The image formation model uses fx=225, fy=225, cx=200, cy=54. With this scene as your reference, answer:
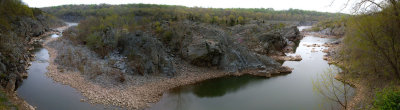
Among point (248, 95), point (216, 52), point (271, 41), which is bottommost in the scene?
point (248, 95)

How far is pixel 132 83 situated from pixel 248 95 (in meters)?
9.82

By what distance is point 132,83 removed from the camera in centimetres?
1914

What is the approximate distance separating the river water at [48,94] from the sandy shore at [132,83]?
535 millimetres

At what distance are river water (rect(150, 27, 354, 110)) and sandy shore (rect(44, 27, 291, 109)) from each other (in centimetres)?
90

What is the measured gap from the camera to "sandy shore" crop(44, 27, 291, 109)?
52.5ft

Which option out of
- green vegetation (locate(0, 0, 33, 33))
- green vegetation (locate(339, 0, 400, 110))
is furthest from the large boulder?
green vegetation (locate(0, 0, 33, 33))

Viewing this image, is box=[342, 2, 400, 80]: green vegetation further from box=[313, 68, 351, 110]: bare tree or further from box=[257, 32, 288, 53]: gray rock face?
box=[257, 32, 288, 53]: gray rock face

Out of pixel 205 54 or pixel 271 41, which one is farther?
pixel 271 41

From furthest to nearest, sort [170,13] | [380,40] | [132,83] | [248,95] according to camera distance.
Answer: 1. [170,13]
2. [132,83]
3. [248,95]
4. [380,40]

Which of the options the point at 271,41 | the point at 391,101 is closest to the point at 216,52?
the point at 271,41

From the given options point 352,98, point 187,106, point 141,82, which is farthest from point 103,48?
point 352,98

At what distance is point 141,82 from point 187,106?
18.2 feet

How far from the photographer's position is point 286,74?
81.3ft

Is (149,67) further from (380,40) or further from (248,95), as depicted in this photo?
(380,40)
